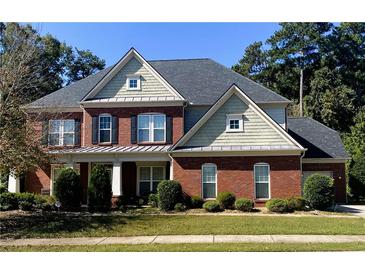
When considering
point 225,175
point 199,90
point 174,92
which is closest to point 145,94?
point 174,92

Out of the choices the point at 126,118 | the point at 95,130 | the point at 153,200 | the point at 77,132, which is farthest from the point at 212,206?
the point at 77,132

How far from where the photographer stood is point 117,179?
21.3 meters

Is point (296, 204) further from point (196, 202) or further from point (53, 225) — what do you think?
point (53, 225)

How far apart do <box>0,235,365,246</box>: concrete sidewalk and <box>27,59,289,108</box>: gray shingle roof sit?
12.9m

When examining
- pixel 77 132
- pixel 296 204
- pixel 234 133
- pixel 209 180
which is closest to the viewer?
pixel 296 204

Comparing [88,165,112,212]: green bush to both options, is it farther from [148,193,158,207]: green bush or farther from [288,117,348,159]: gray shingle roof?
[288,117,348,159]: gray shingle roof

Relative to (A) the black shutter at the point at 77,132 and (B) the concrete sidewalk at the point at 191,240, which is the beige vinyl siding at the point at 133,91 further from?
(B) the concrete sidewalk at the point at 191,240

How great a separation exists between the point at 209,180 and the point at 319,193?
223 inches

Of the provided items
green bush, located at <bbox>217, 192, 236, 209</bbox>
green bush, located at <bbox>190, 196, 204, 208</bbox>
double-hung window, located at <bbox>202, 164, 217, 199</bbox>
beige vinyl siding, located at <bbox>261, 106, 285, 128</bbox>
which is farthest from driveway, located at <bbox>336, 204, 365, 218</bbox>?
green bush, located at <bbox>190, 196, 204, 208</bbox>

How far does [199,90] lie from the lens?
83.7 ft

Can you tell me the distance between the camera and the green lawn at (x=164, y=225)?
41.3ft

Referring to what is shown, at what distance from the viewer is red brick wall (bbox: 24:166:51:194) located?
2314 cm

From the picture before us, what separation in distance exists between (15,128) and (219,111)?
10774 mm

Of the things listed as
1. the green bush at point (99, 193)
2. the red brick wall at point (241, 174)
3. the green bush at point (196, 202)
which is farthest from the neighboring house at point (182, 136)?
the green bush at point (99, 193)
